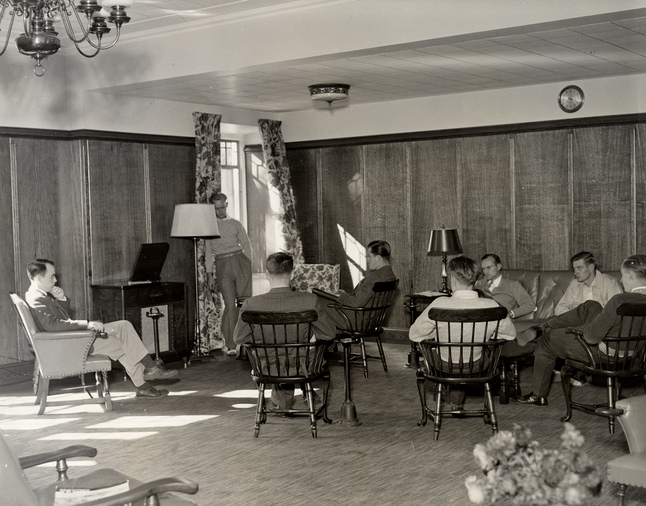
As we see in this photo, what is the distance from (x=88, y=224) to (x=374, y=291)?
10.5 feet

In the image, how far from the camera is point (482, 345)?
5488 mm

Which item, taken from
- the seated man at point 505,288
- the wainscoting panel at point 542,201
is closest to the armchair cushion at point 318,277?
the wainscoting panel at point 542,201

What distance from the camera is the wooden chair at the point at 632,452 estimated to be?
12.6ft

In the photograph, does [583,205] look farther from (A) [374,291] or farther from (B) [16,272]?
(B) [16,272]

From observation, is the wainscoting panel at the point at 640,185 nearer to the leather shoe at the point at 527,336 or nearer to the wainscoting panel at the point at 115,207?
the leather shoe at the point at 527,336

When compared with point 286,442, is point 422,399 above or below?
above

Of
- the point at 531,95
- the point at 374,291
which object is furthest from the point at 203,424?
the point at 531,95

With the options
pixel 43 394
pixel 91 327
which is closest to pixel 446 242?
pixel 91 327

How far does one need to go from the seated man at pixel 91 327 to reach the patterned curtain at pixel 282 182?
150 inches

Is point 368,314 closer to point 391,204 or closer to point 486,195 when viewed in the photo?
point 486,195

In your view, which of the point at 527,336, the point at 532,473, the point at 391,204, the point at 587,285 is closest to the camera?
the point at 532,473

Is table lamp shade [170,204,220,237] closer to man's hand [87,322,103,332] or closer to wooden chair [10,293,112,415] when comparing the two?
man's hand [87,322,103,332]

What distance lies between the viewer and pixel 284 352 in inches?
233

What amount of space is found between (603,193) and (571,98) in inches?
44.5
